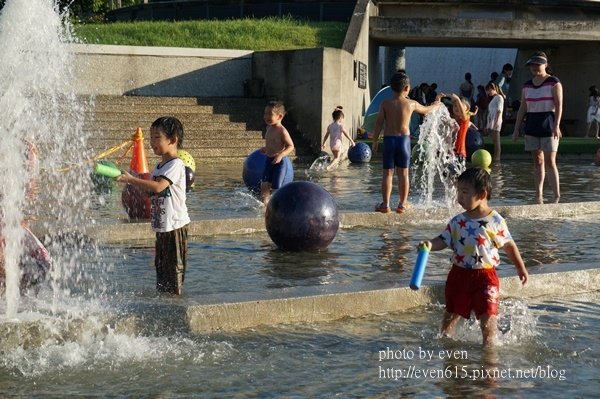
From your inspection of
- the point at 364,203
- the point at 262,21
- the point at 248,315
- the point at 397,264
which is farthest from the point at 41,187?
the point at 262,21

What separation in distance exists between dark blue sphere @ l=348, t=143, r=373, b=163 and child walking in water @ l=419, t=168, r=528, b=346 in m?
17.1

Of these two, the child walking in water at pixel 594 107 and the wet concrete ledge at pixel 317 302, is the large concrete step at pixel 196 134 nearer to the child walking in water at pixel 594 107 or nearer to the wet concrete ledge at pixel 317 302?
the child walking in water at pixel 594 107

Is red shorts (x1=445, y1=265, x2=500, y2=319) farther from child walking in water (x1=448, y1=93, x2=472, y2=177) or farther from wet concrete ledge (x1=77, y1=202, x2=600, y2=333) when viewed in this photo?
child walking in water (x1=448, y1=93, x2=472, y2=177)

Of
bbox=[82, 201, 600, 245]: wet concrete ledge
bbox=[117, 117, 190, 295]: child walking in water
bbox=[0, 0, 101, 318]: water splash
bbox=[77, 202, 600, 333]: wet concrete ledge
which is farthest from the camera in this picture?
bbox=[82, 201, 600, 245]: wet concrete ledge

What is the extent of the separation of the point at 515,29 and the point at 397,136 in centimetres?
2049

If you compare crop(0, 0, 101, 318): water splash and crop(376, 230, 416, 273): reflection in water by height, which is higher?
crop(0, 0, 101, 318): water splash

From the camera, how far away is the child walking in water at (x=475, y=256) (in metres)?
6.80

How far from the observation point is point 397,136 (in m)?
12.7

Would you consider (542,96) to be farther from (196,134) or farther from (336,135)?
(196,134)

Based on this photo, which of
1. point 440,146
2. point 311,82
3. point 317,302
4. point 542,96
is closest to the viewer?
point 317,302

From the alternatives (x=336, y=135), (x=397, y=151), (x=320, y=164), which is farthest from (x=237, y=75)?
(x=397, y=151)

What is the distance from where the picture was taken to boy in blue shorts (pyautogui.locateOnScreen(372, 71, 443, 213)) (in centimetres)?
1265

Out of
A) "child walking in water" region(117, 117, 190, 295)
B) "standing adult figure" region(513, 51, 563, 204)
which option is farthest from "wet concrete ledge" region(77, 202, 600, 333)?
"standing adult figure" region(513, 51, 563, 204)

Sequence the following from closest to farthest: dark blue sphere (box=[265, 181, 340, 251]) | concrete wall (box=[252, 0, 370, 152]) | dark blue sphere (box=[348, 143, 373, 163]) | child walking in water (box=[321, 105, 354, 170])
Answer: dark blue sphere (box=[265, 181, 340, 251]) < child walking in water (box=[321, 105, 354, 170]) < dark blue sphere (box=[348, 143, 373, 163]) < concrete wall (box=[252, 0, 370, 152])
